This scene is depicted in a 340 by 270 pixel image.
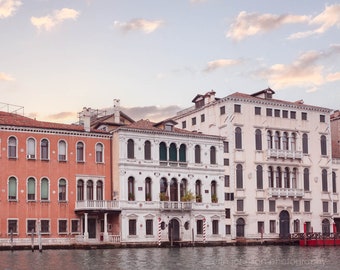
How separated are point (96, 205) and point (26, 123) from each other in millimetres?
7621

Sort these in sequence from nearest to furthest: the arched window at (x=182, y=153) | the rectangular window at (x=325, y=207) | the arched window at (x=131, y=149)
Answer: the arched window at (x=131, y=149), the arched window at (x=182, y=153), the rectangular window at (x=325, y=207)

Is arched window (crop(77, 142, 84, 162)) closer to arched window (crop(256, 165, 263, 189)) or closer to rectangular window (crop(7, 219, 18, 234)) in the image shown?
rectangular window (crop(7, 219, 18, 234))

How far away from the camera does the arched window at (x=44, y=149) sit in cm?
5266

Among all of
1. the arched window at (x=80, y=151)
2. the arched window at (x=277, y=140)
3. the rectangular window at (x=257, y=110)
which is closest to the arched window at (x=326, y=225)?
the arched window at (x=277, y=140)

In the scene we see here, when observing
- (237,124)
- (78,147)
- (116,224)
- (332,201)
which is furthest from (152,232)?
(332,201)

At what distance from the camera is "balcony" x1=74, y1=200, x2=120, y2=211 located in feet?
173

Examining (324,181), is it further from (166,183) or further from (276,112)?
(166,183)

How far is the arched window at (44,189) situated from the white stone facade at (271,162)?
1634cm

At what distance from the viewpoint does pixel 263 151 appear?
64.4 metres

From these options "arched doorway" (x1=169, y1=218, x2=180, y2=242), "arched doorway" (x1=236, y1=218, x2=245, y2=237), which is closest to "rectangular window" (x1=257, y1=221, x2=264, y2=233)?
"arched doorway" (x1=236, y1=218, x2=245, y2=237)

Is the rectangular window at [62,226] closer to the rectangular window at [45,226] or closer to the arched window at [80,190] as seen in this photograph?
the rectangular window at [45,226]

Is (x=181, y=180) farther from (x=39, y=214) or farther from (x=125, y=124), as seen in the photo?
(x=39, y=214)

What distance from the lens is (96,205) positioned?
5319cm

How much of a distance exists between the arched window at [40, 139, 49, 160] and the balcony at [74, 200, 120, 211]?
4.03m
